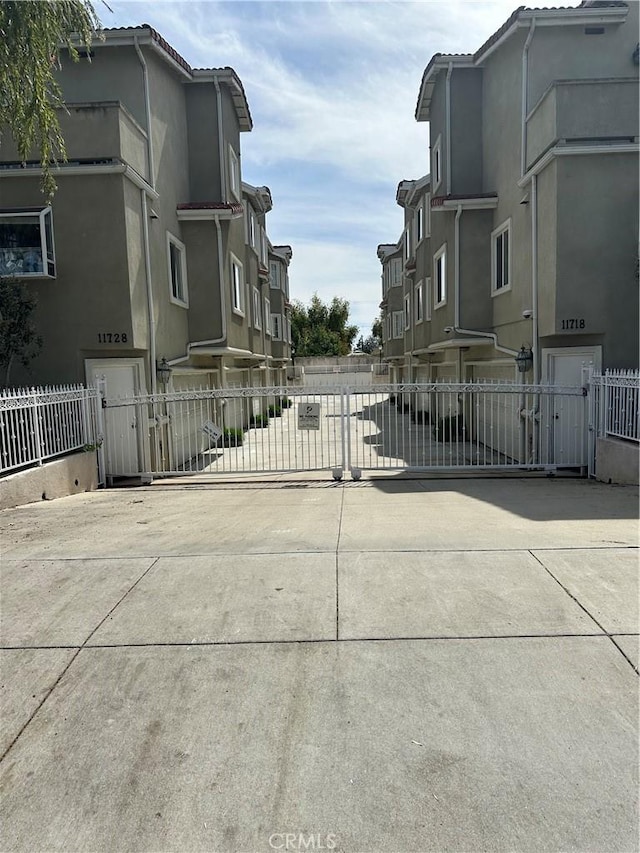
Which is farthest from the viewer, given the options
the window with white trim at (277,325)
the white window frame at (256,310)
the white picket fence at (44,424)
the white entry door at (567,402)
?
the window with white trim at (277,325)

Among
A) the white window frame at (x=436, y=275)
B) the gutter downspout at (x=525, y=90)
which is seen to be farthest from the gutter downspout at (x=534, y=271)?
the white window frame at (x=436, y=275)

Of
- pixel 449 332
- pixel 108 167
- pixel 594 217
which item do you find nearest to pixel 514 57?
pixel 594 217

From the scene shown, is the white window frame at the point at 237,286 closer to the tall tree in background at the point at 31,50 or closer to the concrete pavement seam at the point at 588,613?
the tall tree in background at the point at 31,50

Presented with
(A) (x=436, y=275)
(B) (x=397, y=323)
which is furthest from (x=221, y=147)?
(B) (x=397, y=323)

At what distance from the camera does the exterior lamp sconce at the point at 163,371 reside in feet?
40.1

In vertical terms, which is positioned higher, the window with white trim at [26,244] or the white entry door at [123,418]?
the window with white trim at [26,244]

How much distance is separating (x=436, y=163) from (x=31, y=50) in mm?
12359

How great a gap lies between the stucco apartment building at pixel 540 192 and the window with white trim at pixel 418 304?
3.47 m

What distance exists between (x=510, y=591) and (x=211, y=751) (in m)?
2.51

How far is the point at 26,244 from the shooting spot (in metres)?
10.8

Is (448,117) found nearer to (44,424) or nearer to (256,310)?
(256,310)

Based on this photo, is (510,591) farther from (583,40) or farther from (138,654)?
(583,40)

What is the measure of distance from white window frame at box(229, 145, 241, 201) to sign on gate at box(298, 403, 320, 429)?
873 cm

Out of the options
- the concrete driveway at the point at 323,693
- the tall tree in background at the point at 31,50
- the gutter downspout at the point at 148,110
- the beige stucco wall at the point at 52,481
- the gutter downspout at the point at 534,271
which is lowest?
the concrete driveway at the point at 323,693
